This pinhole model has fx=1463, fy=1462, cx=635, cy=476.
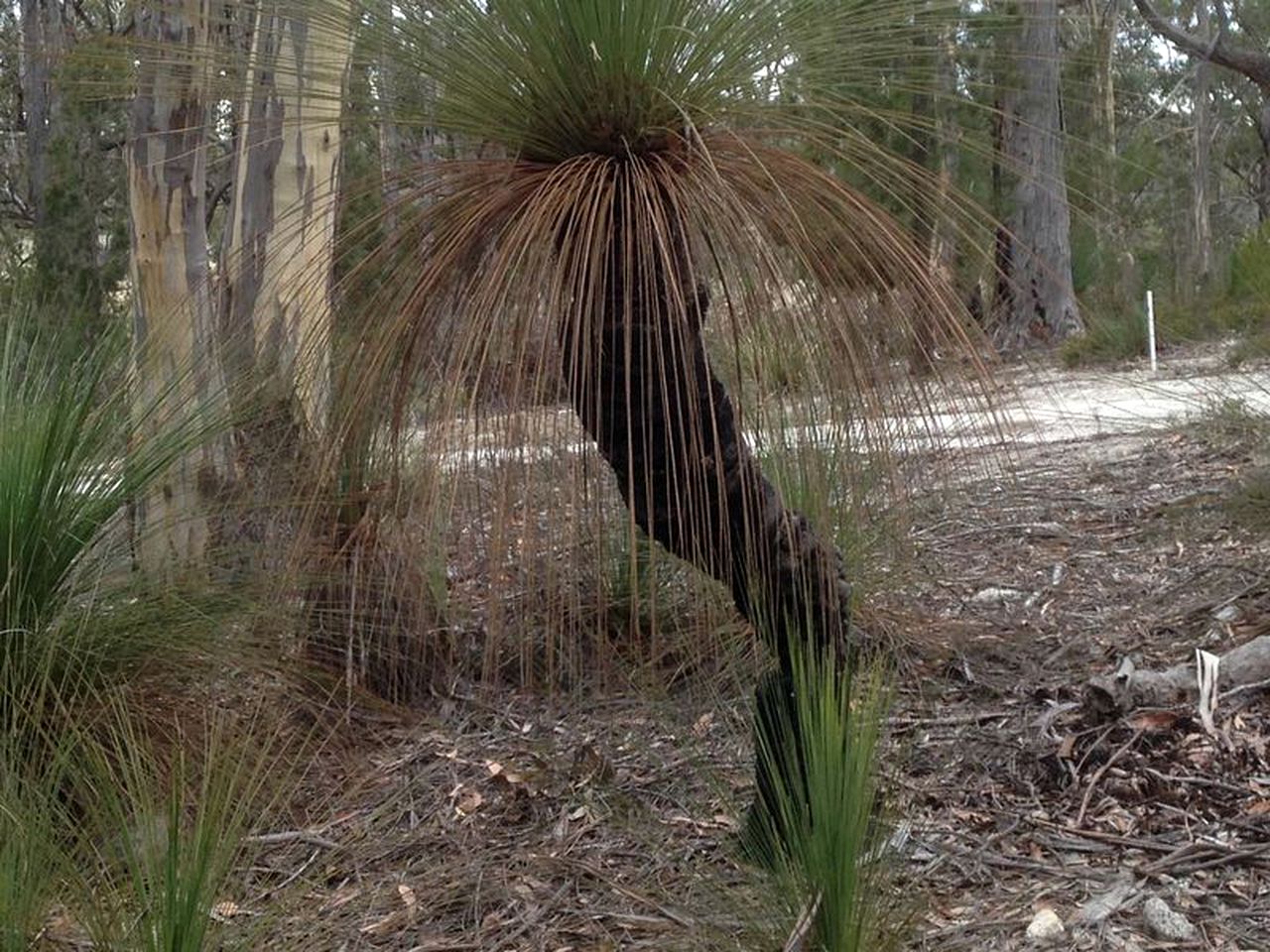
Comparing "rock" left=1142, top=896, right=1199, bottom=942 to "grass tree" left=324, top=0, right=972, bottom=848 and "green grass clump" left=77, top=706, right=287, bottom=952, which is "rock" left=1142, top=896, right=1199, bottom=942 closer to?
"grass tree" left=324, top=0, right=972, bottom=848

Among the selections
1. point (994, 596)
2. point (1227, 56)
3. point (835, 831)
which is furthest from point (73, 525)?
point (1227, 56)

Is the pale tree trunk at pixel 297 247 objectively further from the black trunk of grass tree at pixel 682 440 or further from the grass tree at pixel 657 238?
the black trunk of grass tree at pixel 682 440

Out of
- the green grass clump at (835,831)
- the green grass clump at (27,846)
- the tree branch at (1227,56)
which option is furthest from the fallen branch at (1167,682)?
the tree branch at (1227,56)

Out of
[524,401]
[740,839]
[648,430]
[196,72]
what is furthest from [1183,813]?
[196,72]

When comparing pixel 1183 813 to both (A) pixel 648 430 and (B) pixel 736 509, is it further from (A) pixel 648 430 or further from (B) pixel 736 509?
(A) pixel 648 430

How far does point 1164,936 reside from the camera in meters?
2.30

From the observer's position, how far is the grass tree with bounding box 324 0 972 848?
2043 millimetres

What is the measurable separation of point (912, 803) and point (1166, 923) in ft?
1.85

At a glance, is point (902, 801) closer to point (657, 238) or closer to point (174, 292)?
point (657, 238)

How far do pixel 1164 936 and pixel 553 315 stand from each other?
1366 mm

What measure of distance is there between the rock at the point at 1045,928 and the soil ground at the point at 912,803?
0.06 ft

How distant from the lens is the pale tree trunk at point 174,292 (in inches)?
104

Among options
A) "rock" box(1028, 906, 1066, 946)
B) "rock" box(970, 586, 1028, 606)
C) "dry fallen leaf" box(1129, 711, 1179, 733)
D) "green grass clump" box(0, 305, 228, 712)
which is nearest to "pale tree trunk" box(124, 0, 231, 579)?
"green grass clump" box(0, 305, 228, 712)

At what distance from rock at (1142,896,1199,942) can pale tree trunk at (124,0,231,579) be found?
174 centimetres
